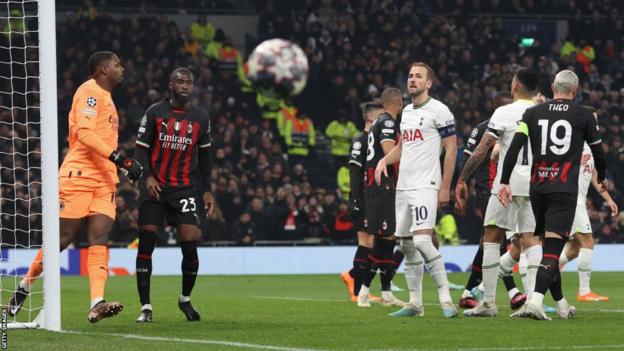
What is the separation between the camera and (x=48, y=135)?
924 centimetres

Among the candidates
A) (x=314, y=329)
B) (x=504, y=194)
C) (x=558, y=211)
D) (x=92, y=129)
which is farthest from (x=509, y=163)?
(x=92, y=129)

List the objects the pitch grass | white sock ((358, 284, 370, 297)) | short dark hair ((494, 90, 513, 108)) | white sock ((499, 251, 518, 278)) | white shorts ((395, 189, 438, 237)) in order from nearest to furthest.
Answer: the pitch grass, white shorts ((395, 189, 438, 237)), white sock ((499, 251, 518, 278)), short dark hair ((494, 90, 513, 108)), white sock ((358, 284, 370, 297))

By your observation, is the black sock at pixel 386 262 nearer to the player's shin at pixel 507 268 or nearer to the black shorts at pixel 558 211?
the player's shin at pixel 507 268

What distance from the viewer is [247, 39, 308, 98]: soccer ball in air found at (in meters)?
22.8

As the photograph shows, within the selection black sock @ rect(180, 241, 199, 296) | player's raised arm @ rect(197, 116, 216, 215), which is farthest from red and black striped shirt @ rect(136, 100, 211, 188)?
black sock @ rect(180, 241, 199, 296)

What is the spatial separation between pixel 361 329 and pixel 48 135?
2.75 meters

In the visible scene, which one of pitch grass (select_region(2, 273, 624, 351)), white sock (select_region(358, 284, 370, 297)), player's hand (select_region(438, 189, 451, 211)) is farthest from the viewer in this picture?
white sock (select_region(358, 284, 370, 297))

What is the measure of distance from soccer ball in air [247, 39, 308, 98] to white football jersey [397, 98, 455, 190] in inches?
471

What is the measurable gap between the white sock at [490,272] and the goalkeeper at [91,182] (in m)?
3.28

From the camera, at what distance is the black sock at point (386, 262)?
13.4 metres

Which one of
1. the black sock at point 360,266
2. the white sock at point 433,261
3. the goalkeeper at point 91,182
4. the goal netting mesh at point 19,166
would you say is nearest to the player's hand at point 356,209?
the black sock at point 360,266

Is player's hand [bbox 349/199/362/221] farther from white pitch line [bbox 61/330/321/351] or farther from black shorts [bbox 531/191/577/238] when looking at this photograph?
white pitch line [bbox 61/330/321/351]

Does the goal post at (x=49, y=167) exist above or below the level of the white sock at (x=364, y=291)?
above

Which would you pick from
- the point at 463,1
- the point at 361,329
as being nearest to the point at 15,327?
the point at 361,329
